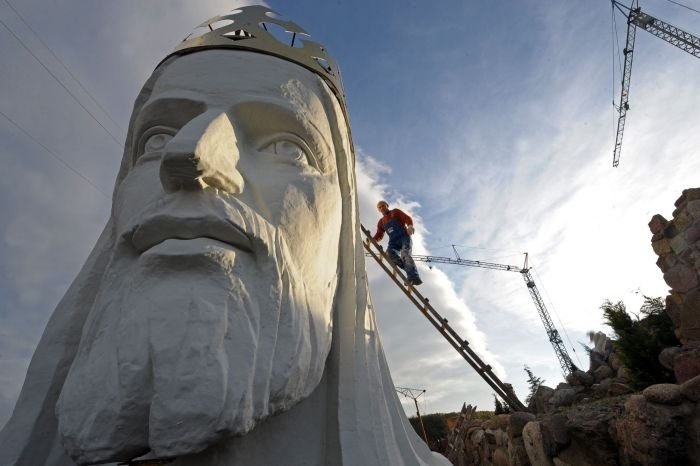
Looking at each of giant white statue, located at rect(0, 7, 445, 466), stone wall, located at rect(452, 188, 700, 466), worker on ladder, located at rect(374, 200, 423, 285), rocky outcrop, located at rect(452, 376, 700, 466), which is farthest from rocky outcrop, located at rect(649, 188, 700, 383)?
giant white statue, located at rect(0, 7, 445, 466)

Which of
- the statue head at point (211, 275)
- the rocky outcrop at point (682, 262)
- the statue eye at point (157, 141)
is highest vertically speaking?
the rocky outcrop at point (682, 262)

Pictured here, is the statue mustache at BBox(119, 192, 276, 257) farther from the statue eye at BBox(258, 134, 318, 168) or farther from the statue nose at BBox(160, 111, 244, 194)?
the statue eye at BBox(258, 134, 318, 168)

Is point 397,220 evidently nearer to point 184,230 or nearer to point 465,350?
point 465,350

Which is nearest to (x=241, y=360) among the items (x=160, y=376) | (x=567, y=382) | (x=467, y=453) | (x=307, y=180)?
(x=160, y=376)

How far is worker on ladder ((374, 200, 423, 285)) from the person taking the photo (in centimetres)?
595

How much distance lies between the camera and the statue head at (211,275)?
0.98 m

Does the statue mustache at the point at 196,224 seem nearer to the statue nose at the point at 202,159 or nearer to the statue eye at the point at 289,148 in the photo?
the statue nose at the point at 202,159

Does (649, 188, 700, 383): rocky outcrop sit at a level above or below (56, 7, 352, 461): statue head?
above

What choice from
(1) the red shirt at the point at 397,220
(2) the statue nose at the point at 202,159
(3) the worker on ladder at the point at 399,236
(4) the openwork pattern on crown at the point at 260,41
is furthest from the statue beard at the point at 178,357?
(1) the red shirt at the point at 397,220

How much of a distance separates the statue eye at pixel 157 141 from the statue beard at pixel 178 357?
26.8 inches

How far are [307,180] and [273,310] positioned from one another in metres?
0.66

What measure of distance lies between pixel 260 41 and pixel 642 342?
7.26m

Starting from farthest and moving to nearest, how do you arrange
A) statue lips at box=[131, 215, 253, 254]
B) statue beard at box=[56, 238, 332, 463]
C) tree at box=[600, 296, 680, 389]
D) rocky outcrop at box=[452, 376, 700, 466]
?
1. tree at box=[600, 296, 680, 389]
2. rocky outcrop at box=[452, 376, 700, 466]
3. statue lips at box=[131, 215, 253, 254]
4. statue beard at box=[56, 238, 332, 463]

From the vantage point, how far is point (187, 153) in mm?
1199
